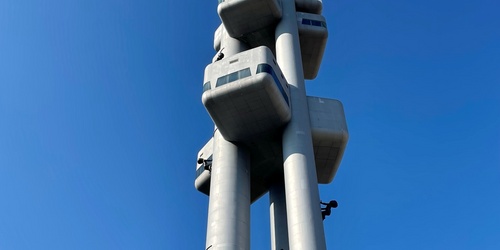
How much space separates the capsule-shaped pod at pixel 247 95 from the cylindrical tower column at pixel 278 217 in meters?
6.20

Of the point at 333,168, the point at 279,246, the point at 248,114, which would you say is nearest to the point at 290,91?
the point at 248,114

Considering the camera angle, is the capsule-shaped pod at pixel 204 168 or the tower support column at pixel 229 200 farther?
the capsule-shaped pod at pixel 204 168

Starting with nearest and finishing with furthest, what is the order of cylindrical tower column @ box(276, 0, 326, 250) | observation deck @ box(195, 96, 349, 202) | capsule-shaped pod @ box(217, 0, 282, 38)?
cylindrical tower column @ box(276, 0, 326, 250) → observation deck @ box(195, 96, 349, 202) → capsule-shaped pod @ box(217, 0, 282, 38)

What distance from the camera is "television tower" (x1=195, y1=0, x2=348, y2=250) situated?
28.6 meters

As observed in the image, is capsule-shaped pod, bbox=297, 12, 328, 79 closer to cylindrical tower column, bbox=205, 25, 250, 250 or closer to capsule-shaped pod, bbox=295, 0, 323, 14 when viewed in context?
capsule-shaped pod, bbox=295, 0, 323, 14

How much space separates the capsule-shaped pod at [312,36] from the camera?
4128cm

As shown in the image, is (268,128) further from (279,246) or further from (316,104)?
(279,246)

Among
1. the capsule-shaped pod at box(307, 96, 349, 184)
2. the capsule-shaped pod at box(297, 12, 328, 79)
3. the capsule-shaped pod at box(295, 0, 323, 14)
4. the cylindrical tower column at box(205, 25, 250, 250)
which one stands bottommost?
the cylindrical tower column at box(205, 25, 250, 250)

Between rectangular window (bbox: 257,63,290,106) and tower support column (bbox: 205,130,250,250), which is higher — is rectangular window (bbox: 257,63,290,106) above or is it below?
above

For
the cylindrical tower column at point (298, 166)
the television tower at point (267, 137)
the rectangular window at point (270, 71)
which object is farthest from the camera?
the rectangular window at point (270, 71)

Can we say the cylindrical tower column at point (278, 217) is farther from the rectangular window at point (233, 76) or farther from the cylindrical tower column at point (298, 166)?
the rectangular window at point (233, 76)

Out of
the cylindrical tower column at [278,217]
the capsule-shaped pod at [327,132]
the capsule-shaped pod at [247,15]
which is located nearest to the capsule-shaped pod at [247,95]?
the capsule-shaped pod at [327,132]

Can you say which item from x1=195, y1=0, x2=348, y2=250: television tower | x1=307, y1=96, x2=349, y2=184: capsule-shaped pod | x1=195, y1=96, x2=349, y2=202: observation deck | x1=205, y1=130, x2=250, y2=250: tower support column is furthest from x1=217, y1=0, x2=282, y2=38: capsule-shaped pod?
x1=205, y1=130, x2=250, y2=250: tower support column

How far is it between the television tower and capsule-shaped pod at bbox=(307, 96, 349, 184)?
0.24 ft
